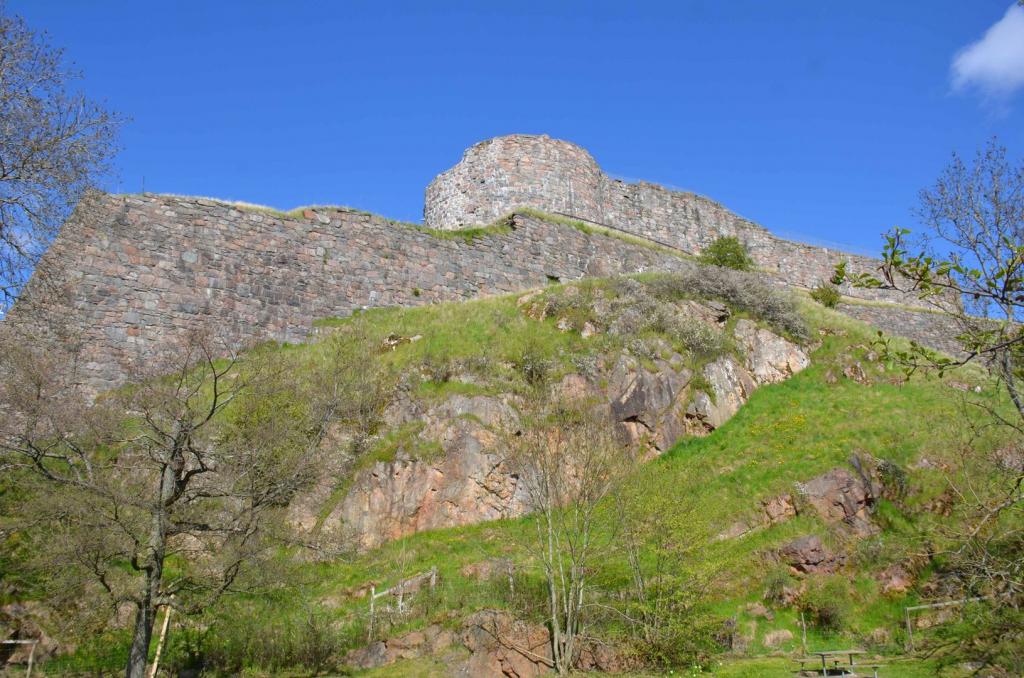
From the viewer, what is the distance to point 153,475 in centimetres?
1382

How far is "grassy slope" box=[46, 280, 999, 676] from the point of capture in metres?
13.2

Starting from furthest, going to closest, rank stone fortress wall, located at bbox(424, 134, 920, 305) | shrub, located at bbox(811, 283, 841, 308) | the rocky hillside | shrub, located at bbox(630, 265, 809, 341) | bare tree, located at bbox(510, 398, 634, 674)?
stone fortress wall, located at bbox(424, 134, 920, 305) < shrub, located at bbox(811, 283, 841, 308) < shrub, located at bbox(630, 265, 809, 341) < the rocky hillside < bare tree, located at bbox(510, 398, 634, 674)

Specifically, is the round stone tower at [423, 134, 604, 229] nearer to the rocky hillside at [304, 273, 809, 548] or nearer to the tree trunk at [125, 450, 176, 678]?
the rocky hillside at [304, 273, 809, 548]

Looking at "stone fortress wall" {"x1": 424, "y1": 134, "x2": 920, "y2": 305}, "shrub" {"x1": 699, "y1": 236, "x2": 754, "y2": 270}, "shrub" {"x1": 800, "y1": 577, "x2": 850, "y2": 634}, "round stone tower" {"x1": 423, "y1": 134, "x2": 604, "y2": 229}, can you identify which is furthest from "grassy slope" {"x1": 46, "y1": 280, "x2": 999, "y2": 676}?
"stone fortress wall" {"x1": 424, "y1": 134, "x2": 920, "y2": 305}

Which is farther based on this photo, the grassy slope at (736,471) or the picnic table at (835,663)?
the grassy slope at (736,471)

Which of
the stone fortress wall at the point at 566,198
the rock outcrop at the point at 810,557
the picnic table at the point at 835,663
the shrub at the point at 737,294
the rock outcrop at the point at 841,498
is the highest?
the stone fortress wall at the point at 566,198

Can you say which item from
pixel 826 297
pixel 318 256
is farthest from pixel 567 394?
pixel 826 297

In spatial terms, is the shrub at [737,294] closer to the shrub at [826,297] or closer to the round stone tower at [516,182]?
the shrub at [826,297]

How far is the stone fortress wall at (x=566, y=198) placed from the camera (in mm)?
31763

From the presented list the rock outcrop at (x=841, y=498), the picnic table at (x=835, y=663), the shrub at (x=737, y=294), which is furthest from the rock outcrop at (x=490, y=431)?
the picnic table at (x=835, y=663)

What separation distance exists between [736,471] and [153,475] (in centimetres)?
1219

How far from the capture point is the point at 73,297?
18844 millimetres

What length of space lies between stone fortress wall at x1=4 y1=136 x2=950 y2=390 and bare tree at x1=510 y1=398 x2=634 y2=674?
8.40 m

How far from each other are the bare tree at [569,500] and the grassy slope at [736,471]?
78 cm
